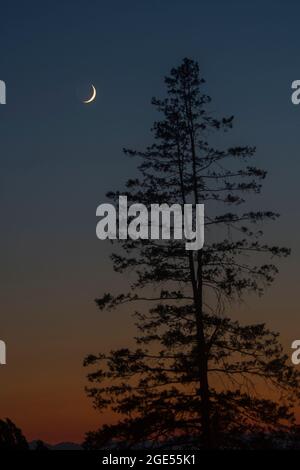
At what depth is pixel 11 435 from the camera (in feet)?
88.3

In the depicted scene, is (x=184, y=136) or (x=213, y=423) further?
(x=184, y=136)

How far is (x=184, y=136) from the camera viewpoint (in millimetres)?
31188
